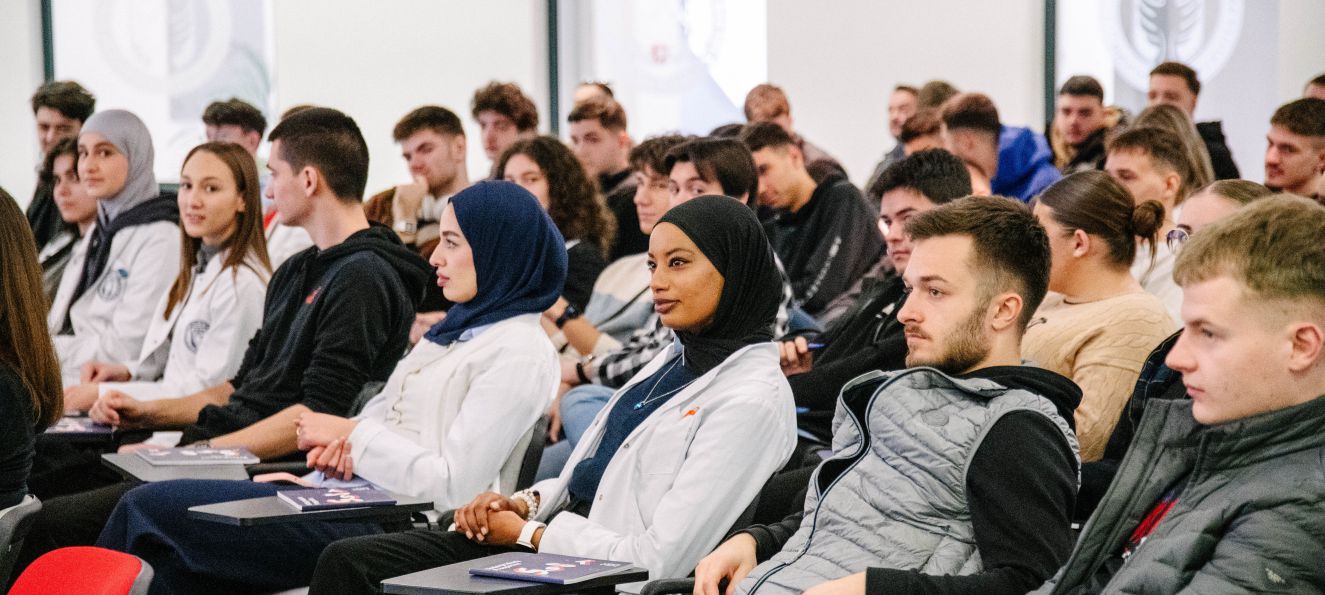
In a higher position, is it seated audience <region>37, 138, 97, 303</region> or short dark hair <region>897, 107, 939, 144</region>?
short dark hair <region>897, 107, 939, 144</region>

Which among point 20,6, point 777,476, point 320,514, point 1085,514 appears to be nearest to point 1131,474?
point 1085,514

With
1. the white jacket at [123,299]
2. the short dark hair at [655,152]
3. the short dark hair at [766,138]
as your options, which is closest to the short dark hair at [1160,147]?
the short dark hair at [766,138]

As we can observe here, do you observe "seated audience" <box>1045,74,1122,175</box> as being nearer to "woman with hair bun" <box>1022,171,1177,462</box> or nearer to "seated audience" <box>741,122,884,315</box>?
"seated audience" <box>741,122,884,315</box>

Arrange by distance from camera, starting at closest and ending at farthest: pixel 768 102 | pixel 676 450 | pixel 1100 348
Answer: pixel 676 450
pixel 1100 348
pixel 768 102

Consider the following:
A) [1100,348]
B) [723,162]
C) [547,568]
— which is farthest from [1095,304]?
[723,162]

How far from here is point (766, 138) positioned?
4961 mm

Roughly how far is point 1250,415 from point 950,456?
50 centimetres

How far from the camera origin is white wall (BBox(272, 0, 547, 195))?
854 cm

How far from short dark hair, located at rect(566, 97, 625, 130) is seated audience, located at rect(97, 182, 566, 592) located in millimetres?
2674

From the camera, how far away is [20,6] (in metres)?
7.97

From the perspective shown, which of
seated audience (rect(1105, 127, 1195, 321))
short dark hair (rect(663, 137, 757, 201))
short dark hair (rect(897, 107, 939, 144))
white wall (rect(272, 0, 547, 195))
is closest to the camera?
seated audience (rect(1105, 127, 1195, 321))

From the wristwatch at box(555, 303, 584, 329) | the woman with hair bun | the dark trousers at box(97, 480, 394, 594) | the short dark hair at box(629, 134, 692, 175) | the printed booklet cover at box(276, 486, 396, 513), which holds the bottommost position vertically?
the dark trousers at box(97, 480, 394, 594)

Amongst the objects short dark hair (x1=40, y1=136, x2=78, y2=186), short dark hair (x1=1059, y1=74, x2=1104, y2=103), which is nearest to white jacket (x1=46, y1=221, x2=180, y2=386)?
short dark hair (x1=40, y1=136, x2=78, y2=186)

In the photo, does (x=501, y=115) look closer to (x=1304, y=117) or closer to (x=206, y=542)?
(x=1304, y=117)
